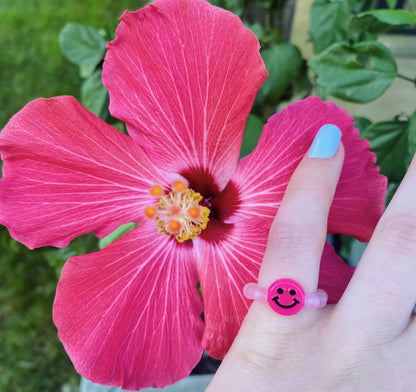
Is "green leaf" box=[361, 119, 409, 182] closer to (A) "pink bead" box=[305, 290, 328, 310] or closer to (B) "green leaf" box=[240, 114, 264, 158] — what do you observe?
(B) "green leaf" box=[240, 114, 264, 158]

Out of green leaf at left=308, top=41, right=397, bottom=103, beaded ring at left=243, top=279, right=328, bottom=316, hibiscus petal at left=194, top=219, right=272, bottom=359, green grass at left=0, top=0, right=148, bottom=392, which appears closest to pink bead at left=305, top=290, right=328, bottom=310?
beaded ring at left=243, top=279, right=328, bottom=316

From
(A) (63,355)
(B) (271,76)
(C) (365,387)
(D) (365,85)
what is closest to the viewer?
(C) (365,387)

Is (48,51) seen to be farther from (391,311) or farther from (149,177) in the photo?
(391,311)

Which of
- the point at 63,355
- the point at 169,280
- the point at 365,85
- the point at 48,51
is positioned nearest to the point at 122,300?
the point at 169,280

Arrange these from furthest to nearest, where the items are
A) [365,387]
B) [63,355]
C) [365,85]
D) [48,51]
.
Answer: [48,51] < [63,355] < [365,85] < [365,387]

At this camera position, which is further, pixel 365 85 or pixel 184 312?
pixel 365 85

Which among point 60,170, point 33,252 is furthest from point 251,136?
point 33,252

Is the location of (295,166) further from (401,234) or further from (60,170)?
(60,170)

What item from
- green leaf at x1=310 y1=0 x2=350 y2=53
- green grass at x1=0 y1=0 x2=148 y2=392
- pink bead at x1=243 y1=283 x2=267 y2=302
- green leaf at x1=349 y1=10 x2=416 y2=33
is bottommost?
green grass at x1=0 y1=0 x2=148 y2=392
